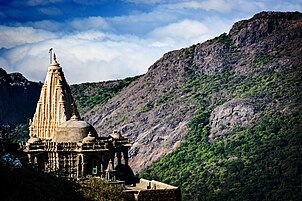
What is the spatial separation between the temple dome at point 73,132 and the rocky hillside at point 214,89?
203 ft

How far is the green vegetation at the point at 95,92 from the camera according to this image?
150m

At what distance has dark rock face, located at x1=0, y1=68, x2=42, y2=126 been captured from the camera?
112312 mm

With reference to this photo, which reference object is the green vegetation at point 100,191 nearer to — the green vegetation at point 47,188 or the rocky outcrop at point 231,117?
the green vegetation at point 47,188

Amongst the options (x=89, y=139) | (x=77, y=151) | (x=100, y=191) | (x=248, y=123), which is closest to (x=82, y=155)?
(x=77, y=151)

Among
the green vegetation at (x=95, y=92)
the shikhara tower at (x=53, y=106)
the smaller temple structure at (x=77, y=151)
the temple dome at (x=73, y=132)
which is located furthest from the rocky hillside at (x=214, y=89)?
the temple dome at (x=73, y=132)

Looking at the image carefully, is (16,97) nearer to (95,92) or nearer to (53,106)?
(95,92)

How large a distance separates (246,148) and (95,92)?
201ft

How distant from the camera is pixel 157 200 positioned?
41188mm

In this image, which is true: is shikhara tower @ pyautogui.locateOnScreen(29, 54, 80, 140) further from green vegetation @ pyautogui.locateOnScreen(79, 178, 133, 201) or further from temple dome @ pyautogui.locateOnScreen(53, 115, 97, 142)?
green vegetation @ pyautogui.locateOnScreen(79, 178, 133, 201)

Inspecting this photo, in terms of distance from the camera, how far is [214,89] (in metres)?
124

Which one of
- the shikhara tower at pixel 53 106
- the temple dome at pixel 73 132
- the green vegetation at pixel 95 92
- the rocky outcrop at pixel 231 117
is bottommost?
the temple dome at pixel 73 132

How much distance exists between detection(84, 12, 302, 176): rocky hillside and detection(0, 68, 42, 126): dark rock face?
14847 mm

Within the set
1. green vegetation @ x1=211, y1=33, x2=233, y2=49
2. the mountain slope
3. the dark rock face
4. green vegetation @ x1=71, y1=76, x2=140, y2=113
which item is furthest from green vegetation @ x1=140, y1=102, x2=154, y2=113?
the dark rock face

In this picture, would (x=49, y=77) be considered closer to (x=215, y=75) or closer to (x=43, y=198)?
(x=43, y=198)
